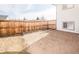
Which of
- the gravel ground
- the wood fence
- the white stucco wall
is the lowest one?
the gravel ground

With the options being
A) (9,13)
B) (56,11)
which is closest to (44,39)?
(56,11)

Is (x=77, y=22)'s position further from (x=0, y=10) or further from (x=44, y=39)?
(x=0, y=10)

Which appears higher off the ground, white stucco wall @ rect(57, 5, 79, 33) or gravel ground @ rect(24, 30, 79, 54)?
white stucco wall @ rect(57, 5, 79, 33)

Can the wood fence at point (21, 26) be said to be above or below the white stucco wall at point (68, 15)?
below

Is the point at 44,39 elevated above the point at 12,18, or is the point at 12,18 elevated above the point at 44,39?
the point at 12,18

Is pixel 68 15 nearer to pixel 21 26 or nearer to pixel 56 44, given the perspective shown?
pixel 56 44

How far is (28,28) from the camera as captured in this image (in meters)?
1.61

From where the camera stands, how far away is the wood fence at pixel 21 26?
1587mm

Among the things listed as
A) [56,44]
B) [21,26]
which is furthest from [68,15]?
[21,26]

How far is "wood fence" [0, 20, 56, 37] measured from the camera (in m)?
1.59

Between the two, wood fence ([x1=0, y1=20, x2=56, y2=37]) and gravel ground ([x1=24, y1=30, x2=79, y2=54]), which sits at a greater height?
wood fence ([x1=0, y1=20, x2=56, y2=37])

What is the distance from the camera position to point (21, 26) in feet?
5.30

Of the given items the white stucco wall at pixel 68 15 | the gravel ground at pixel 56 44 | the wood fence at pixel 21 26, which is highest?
the white stucco wall at pixel 68 15
